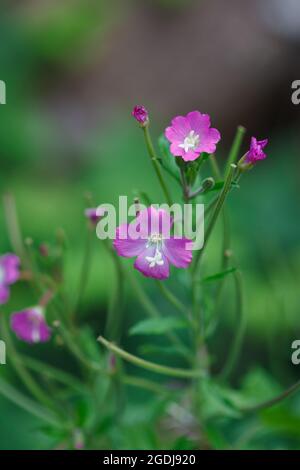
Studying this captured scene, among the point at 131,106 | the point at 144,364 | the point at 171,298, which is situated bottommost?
the point at 144,364

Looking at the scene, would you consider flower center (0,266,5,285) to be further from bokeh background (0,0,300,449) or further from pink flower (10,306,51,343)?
bokeh background (0,0,300,449)

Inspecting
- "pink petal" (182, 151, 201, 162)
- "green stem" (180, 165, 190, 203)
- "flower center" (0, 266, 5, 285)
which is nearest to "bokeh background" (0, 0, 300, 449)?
"flower center" (0, 266, 5, 285)

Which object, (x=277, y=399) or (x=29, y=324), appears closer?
(x=277, y=399)

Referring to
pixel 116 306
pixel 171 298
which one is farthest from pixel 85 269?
pixel 171 298

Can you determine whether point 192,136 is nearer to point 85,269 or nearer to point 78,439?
point 85,269

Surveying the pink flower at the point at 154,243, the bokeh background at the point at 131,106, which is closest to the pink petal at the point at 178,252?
the pink flower at the point at 154,243
